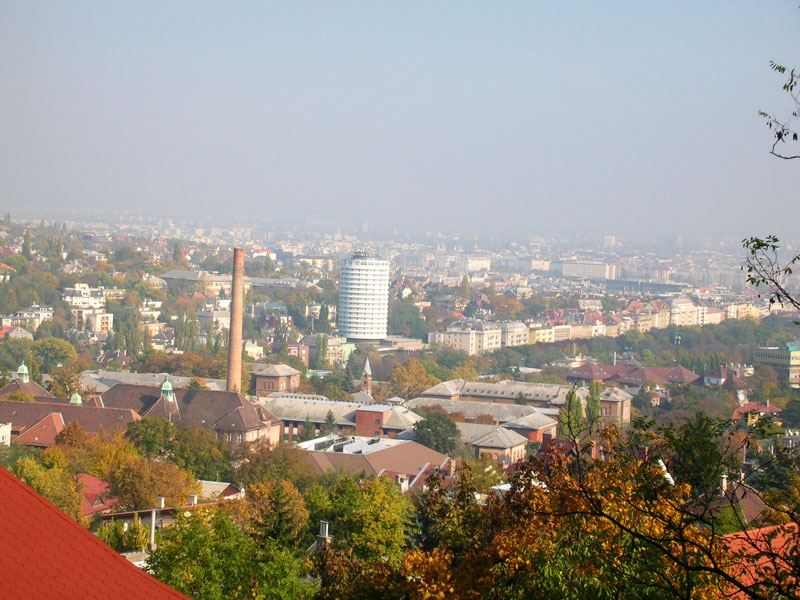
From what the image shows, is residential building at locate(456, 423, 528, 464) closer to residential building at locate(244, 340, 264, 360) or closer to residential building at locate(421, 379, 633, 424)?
residential building at locate(421, 379, 633, 424)

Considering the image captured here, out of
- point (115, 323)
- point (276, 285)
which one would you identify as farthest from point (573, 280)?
point (115, 323)

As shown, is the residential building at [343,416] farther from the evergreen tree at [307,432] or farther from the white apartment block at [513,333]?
the white apartment block at [513,333]

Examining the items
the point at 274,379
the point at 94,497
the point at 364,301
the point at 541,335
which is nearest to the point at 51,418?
the point at 94,497

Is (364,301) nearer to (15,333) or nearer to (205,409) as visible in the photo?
(15,333)

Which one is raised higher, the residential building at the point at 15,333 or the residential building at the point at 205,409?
the residential building at the point at 205,409

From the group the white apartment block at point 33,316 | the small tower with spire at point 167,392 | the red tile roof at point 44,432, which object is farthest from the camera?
the white apartment block at point 33,316

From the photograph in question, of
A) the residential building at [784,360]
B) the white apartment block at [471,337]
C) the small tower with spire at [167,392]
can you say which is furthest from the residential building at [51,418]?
the white apartment block at [471,337]

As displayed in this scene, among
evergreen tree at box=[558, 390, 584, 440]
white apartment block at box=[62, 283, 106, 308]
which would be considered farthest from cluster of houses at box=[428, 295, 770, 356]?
evergreen tree at box=[558, 390, 584, 440]
